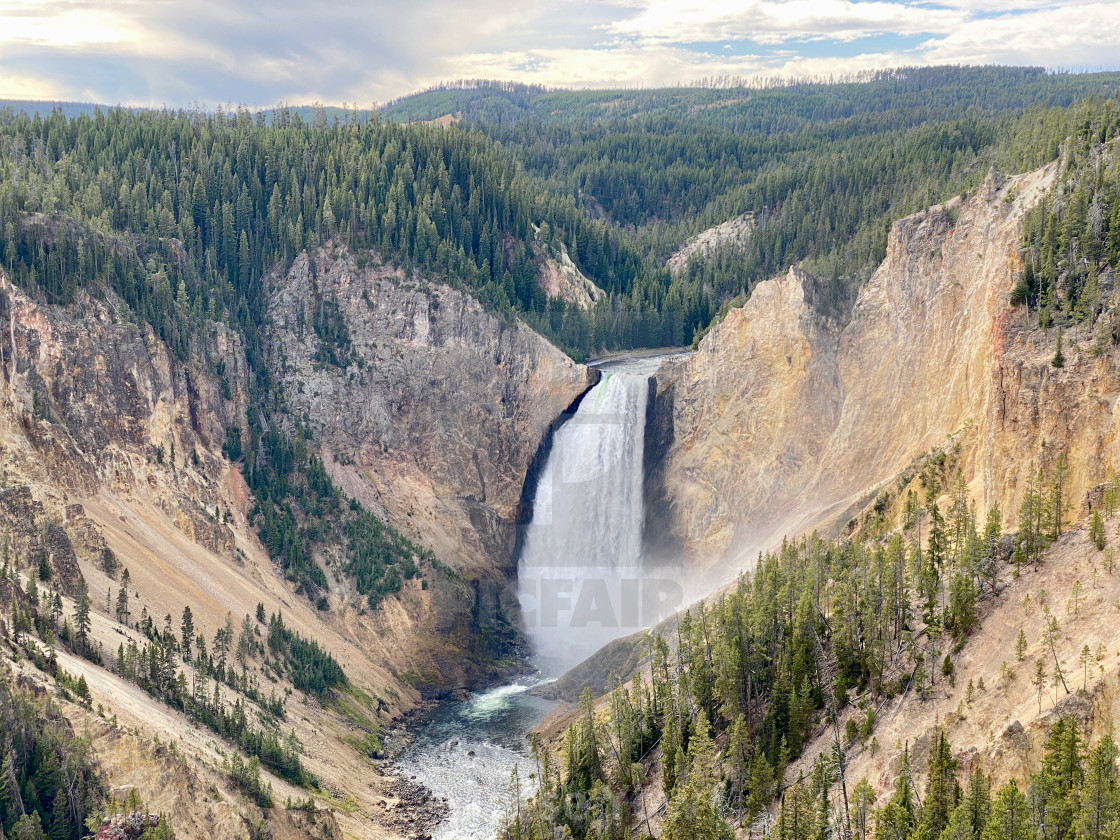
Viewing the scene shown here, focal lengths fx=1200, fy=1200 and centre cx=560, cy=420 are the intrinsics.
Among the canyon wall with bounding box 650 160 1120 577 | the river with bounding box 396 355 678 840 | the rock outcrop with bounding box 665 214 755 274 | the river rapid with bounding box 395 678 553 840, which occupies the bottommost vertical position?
the river rapid with bounding box 395 678 553 840

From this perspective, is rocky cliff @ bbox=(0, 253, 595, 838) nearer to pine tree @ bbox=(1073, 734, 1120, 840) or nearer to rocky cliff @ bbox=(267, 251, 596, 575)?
rocky cliff @ bbox=(267, 251, 596, 575)

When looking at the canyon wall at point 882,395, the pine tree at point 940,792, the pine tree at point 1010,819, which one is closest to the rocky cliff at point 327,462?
the canyon wall at point 882,395

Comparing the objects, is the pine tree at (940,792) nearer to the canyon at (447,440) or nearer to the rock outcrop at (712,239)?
the canyon at (447,440)

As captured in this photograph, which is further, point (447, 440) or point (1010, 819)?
point (447, 440)

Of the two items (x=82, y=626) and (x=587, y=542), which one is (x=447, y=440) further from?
(x=82, y=626)

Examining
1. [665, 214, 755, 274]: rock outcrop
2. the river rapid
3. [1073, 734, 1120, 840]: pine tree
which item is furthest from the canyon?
[665, 214, 755, 274]: rock outcrop

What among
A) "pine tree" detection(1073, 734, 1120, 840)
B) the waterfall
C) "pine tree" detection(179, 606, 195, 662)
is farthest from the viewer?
the waterfall

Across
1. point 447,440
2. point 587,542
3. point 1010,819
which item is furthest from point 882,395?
point 1010,819

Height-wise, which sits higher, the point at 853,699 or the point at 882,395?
the point at 882,395
